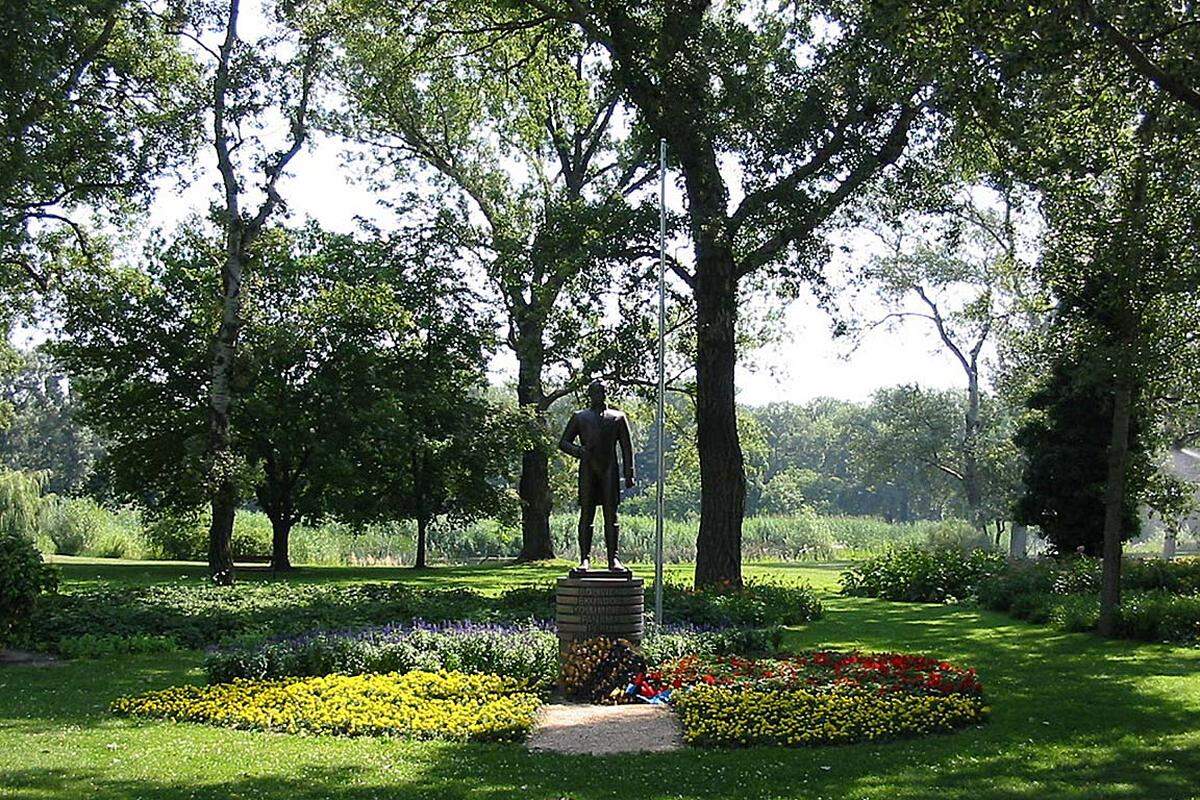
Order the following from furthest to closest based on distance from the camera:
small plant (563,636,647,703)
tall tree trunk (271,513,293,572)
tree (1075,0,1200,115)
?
tall tree trunk (271,513,293,572) < small plant (563,636,647,703) < tree (1075,0,1200,115)

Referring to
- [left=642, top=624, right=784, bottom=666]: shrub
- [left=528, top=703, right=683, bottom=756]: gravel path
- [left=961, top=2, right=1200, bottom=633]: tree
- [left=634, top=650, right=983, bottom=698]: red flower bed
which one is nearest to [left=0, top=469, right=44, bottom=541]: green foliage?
[left=642, top=624, right=784, bottom=666]: shrub

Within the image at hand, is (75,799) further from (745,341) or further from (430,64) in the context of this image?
(745,341)

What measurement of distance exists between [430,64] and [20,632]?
571 inches

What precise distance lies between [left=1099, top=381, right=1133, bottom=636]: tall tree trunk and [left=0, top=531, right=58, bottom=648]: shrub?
44.8 feet

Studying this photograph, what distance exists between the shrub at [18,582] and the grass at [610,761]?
154cm

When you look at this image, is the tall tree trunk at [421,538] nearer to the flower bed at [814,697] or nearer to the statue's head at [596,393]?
the statue's head at [596,393]

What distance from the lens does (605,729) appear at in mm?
9492

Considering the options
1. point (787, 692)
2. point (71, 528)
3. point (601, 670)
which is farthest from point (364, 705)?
point (71, 528)

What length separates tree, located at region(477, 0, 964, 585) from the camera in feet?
60.9

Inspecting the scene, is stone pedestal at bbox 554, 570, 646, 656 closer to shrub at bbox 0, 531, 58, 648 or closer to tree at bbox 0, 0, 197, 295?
shrub at bbox 0, 531, 58, 648

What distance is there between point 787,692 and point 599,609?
2.41 metres

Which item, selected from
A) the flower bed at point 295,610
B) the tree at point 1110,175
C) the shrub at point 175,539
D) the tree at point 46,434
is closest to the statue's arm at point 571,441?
the flower bed at point 295,610

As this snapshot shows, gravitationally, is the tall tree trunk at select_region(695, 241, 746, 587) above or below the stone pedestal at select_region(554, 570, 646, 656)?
above

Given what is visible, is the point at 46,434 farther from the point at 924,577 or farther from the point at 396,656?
the point at 396,656
